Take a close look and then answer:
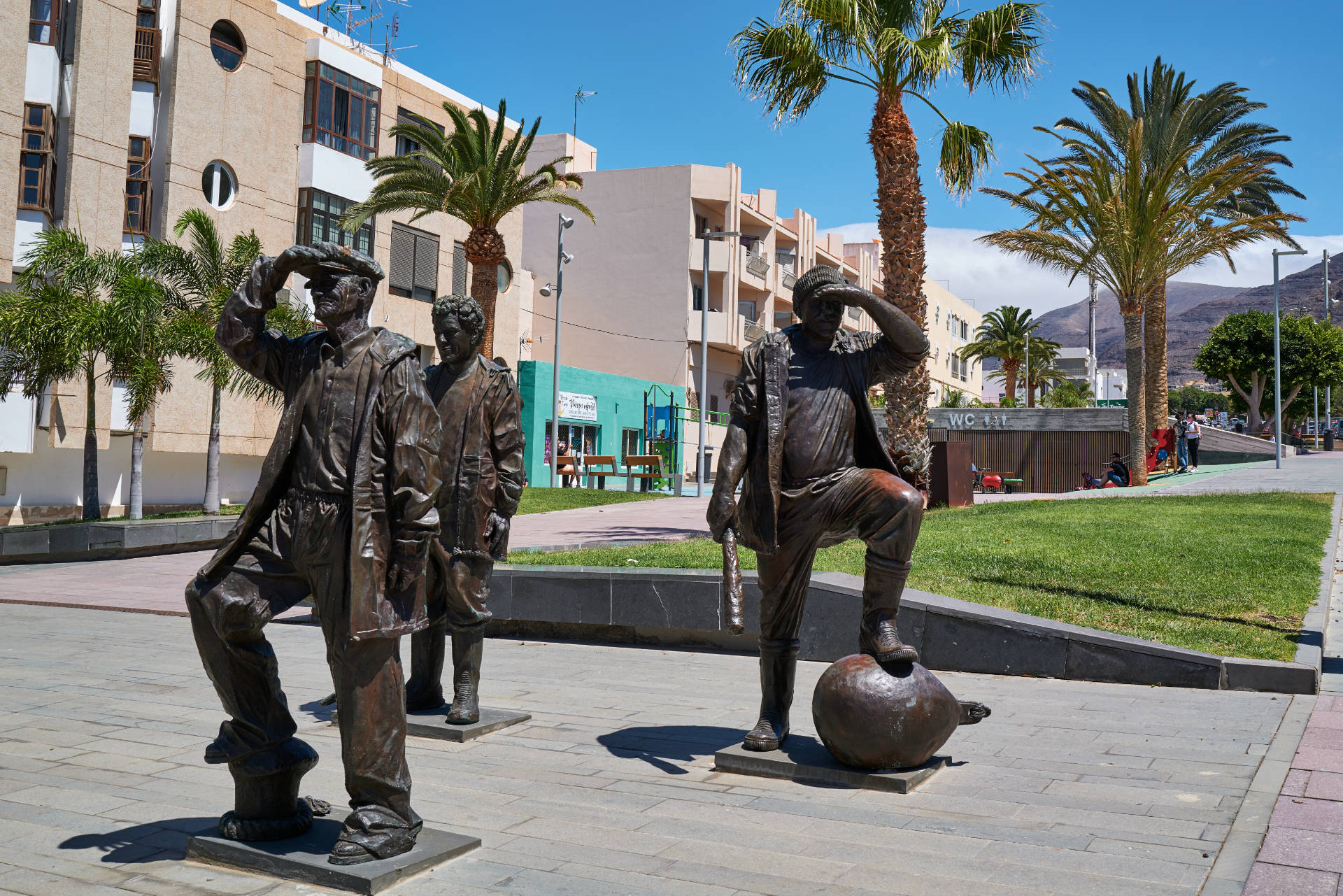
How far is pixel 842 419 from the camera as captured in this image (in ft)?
16.5

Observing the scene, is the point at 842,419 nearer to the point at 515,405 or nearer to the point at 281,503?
the point at 515,405

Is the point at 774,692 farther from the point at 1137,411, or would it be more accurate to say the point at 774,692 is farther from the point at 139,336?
the point at 1137,411

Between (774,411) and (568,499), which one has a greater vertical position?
(774,411)

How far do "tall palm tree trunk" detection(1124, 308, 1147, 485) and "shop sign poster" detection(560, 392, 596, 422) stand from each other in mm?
17896

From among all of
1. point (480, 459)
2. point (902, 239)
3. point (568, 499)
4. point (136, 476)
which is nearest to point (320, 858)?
point (480, 459)

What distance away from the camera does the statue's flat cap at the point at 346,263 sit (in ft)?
12.0

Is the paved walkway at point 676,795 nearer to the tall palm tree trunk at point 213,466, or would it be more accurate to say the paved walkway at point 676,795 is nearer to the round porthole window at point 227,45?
the tall palm tree trunk at point 213,466

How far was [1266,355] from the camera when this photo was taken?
63625mm

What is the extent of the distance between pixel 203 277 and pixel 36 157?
5049 millimetres

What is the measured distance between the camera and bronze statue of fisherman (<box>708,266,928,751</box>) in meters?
4.84

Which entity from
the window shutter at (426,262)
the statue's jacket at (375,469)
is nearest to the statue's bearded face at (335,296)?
the statue's jacket at (375,469)

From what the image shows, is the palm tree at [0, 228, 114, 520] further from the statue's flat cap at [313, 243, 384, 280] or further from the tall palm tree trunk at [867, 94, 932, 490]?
the statue's flat cap at [313, 243, 384, 280]

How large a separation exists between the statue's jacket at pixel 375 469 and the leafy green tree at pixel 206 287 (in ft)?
52.9

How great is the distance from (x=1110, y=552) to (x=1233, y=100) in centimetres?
2607
